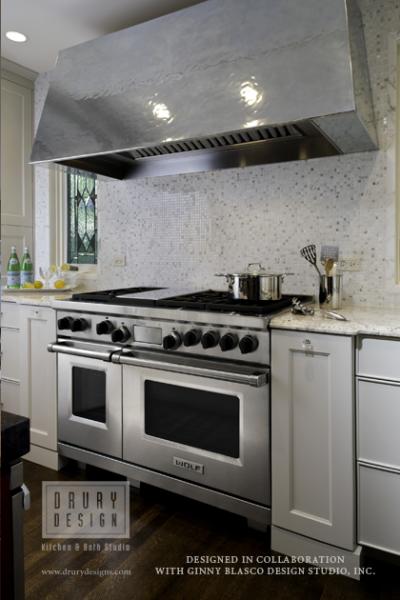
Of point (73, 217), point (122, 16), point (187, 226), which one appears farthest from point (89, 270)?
point (122, 16)

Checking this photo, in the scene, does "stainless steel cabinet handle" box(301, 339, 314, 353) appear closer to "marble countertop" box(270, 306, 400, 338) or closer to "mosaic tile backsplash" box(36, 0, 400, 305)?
"marble countertop" box(270, 306, 400, 338)

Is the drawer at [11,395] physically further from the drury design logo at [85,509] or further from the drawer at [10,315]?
the drury design logo at [85,509]

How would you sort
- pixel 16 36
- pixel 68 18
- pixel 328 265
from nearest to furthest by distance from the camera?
pixel 328 265, pixel 68 18, pixel 16 36

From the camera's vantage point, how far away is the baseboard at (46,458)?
2.42 metres

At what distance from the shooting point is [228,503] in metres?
1.86

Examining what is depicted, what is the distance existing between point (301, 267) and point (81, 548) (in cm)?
167

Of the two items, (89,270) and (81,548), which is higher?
(89,270)

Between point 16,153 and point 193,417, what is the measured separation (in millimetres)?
2566

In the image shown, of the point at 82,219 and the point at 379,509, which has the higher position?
the point at 82,219

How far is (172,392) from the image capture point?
201 cm

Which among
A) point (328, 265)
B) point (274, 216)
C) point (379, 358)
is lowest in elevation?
point (379, 358)

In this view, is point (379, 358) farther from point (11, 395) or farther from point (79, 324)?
point (11, 395)

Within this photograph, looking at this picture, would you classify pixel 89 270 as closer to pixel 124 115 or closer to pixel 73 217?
pixel 73 217

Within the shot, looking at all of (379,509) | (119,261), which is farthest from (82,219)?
(379,509)
